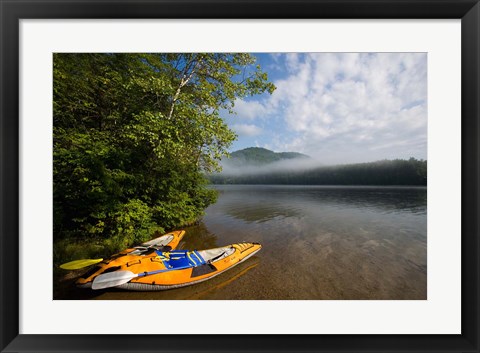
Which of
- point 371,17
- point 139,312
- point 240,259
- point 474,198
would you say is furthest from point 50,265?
point 474,198

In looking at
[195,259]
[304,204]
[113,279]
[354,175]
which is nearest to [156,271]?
[113,279]

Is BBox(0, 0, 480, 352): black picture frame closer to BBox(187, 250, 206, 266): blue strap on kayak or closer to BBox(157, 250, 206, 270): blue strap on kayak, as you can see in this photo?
BBox(157, 250, 206, 270): blue strap on kayak

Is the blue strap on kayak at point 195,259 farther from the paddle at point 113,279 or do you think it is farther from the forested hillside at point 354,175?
the forested hillside at point 354,175

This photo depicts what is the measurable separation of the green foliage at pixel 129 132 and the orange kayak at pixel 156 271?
4.84ft

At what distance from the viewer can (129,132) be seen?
403 centimetres

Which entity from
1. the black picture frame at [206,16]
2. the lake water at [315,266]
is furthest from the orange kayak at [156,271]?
the black picture frame at [206,16]

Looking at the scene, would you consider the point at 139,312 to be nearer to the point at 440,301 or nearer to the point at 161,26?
the point at 161,26

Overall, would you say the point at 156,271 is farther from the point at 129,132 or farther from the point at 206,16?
the point at 206,16

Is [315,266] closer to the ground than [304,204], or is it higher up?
higher up

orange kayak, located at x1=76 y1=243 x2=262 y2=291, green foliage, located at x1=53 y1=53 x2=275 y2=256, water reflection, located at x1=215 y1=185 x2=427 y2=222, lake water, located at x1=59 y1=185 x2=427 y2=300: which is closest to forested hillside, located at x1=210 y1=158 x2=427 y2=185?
water reflection, located at x1=215 y1=185 x2=427 y2=222

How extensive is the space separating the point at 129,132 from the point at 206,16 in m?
3.59

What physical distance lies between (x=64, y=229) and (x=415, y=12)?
690cm

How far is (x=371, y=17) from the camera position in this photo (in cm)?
155

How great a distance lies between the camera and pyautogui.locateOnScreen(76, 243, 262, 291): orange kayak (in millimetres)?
2484
